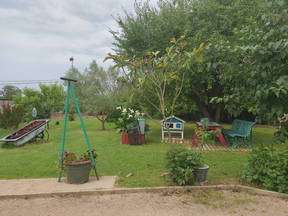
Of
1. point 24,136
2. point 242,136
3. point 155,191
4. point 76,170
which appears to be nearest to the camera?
point 155,191

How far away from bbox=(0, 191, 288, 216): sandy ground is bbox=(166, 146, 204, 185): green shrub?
260 mm

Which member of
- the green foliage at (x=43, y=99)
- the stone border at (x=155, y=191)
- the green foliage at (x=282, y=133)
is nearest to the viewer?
the green foliage at (x=282, y=133)

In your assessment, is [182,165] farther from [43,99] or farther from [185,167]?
[43,99]

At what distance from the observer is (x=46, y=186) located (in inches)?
134

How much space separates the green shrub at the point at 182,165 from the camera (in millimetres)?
3285

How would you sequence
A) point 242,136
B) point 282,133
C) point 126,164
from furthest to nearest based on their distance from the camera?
point 242,136 → point 126,164 → point 282,133

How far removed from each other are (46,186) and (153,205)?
1.92m

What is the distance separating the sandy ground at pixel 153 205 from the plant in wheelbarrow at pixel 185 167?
27 cm

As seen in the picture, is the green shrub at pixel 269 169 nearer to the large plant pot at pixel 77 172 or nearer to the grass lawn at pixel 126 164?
the grass lawn at pixel 126 164

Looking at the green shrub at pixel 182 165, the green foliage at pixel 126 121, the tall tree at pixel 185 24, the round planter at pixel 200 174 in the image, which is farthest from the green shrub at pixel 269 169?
the green foliage at pixel 126 121

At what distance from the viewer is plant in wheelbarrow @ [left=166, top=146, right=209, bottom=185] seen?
3302mm

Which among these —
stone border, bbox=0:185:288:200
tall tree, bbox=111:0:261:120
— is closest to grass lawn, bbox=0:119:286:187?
stone border, bbox=0:185:288:200

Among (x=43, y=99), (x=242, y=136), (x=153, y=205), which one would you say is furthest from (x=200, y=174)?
(x=43, y=99)

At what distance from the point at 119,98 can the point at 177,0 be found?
6061 millimetres
